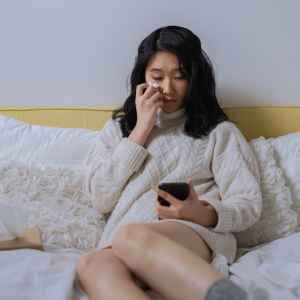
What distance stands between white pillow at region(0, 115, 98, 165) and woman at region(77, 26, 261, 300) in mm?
124

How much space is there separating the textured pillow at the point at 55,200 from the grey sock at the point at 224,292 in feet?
2.13

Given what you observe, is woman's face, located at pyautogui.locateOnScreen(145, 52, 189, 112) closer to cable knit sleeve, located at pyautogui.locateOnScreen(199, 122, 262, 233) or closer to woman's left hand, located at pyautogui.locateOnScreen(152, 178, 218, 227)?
cable knit sleeve, located at pyautogui.locateOnScreen(199, 122, 262, 233)

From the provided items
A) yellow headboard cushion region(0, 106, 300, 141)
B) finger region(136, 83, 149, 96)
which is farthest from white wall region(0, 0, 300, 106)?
finger region(136, 83, 149, 96)

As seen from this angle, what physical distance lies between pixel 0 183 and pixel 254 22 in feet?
4.08

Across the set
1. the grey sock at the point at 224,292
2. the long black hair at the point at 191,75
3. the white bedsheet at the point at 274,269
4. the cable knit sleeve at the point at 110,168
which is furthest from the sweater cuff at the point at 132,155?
the grey sock at the point at 224,292

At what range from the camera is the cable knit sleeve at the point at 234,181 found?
1.35 meters

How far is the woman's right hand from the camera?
1579mm

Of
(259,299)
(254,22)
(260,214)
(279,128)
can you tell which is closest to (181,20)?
(254,22)

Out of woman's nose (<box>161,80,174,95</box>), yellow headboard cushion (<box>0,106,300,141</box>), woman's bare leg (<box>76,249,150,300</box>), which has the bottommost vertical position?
woman's bare leg (<box>76,249,150,300</box>)

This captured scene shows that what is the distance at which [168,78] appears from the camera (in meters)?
1.59

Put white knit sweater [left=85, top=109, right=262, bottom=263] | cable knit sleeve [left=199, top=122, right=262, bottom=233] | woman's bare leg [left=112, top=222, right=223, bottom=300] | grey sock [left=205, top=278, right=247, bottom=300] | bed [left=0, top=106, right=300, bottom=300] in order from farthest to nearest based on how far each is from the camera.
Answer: white knit sweater [left=85, top=109, right=262, bottom=263] < cable knit sleeve [left=199, top=122, right=262, bottom=233] < bed [left=0, top=106, right=300, bottom=300] < woman's bare leg [left=112, top=222, right=223, bottom=300] < grey sock [left=205, top=278, right=247, bottom=300]

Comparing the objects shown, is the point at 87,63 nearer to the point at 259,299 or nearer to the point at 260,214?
the point at 260,214

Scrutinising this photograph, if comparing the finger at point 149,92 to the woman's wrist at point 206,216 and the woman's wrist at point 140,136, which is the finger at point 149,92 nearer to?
the woman's wrist at point 140,136

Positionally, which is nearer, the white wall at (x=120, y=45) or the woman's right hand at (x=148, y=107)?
the woman's right hand at (x=148, y=107)
